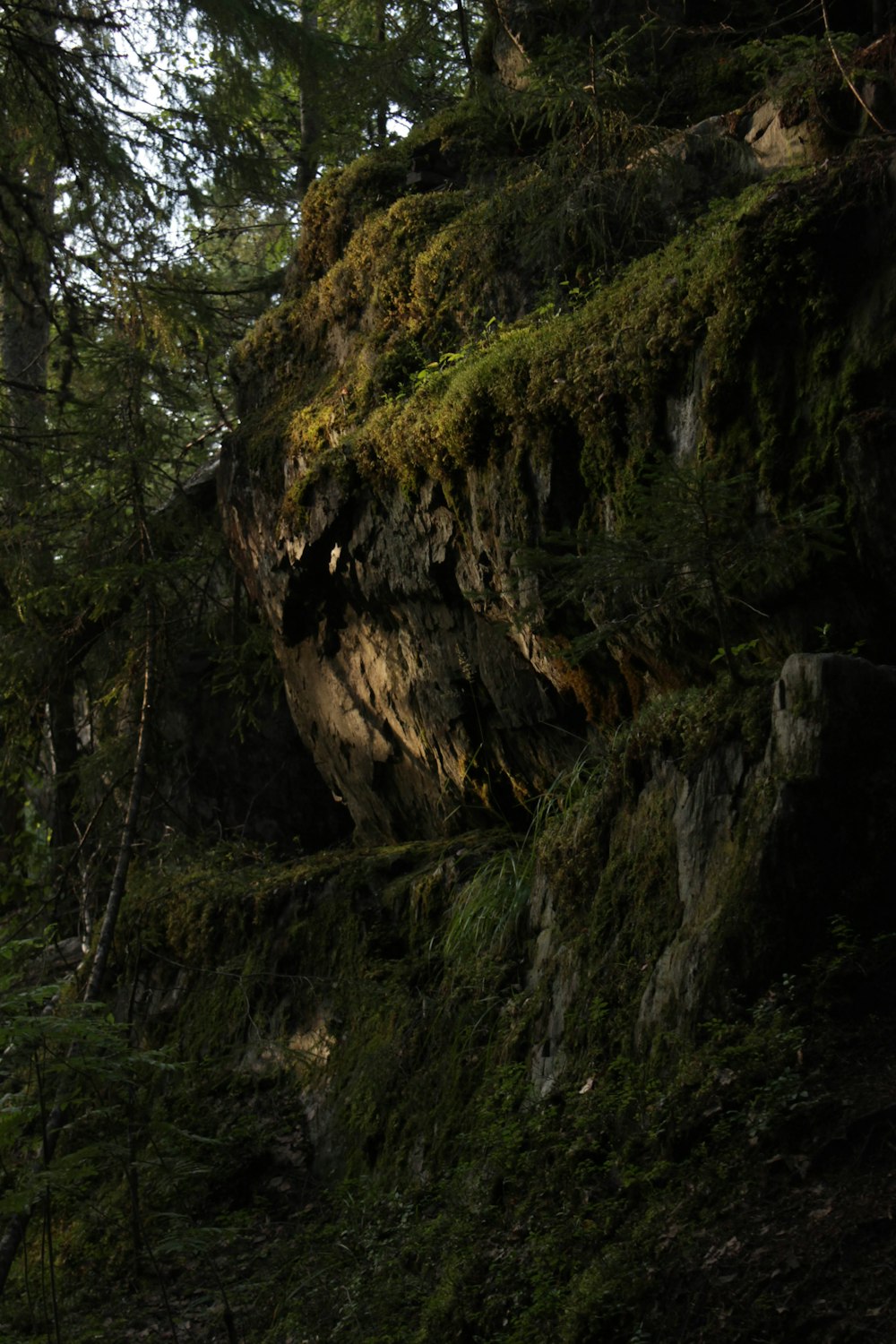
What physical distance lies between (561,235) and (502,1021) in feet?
14.1

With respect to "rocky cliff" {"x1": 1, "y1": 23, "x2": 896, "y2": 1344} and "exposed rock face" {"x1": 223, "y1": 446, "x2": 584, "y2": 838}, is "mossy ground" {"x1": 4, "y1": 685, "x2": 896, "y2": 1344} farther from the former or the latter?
"exposed rock face" {"x1": 223, "y1": 446, "x2": 584, "y2": 838}

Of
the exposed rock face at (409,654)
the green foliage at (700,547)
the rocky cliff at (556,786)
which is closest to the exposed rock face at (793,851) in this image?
the rocky cliff at (556,786)

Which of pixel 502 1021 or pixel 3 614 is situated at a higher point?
pixel 3 614

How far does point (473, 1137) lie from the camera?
4.96 m

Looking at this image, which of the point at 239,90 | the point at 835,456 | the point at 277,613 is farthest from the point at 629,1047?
the point at 239,90

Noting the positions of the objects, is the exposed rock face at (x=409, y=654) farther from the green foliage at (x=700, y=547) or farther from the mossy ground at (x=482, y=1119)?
the green foliage at (x=700, y=547)

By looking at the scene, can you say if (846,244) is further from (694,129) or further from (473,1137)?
(473,1137)

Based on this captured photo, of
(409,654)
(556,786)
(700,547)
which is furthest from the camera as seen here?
(409,654)

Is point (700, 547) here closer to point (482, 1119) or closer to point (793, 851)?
point (793, 851)

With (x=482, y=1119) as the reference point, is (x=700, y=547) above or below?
above

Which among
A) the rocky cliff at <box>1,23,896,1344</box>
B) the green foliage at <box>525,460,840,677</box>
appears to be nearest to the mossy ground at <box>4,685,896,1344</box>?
the rocky cliff at <box>1,23,896,1344</box>

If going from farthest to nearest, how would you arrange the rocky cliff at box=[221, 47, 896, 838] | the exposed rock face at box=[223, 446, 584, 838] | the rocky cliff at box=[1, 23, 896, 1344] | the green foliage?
the exposed rock face at box=[223, 446, 584, 838]
the rocky cliff at box=[221, 47, 896, 838]
the green foliage
the rocky cliff at box=[1, 23, 896, 1344]

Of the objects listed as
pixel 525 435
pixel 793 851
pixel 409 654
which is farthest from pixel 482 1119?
pixel 525 435

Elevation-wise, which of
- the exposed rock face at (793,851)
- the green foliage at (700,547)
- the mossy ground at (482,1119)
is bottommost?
the mossy ground at (482,1119)
